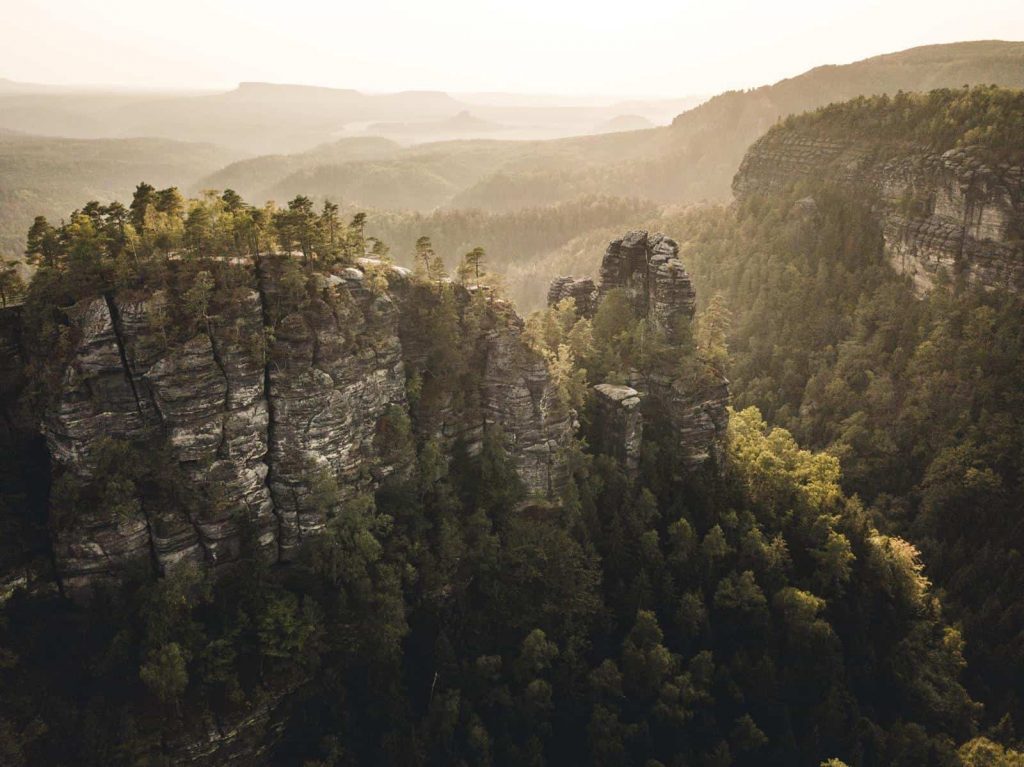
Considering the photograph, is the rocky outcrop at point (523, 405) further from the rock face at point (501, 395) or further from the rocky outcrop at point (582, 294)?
the rocky outcrop at point (582, 294)

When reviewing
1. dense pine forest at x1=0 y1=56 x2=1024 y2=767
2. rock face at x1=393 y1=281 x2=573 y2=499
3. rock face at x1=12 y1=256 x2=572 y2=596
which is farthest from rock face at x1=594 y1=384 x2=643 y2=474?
rock face at x1=12 y1=256 x2=572 y2=596

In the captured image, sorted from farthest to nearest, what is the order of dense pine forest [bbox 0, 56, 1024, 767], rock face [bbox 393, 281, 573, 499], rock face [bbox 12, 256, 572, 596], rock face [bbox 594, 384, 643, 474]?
rock face [bbox 594, 384, 643, 474], rock face [bbox 393, 281, 573, 499], dense pine forest [bbox 0, 56, 1024, 767], rock face [bbox 12, 256, 572, 596]

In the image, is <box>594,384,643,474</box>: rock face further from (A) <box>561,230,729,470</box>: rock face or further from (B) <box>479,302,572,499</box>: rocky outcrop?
(B) <box>479,302,572,499</box>: rocky outcrop

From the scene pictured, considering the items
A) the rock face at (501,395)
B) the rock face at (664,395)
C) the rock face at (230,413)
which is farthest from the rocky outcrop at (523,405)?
the rock face at (230,413)

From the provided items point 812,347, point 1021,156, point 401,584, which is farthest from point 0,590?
point 1021,156

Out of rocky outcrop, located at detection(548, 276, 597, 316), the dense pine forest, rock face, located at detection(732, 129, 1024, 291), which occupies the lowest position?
the dense pine forest

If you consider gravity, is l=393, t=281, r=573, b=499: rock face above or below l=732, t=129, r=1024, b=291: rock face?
below

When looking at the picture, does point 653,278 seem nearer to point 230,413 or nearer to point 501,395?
point 501,395

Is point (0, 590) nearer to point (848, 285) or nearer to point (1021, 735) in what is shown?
point (1021, 735)
